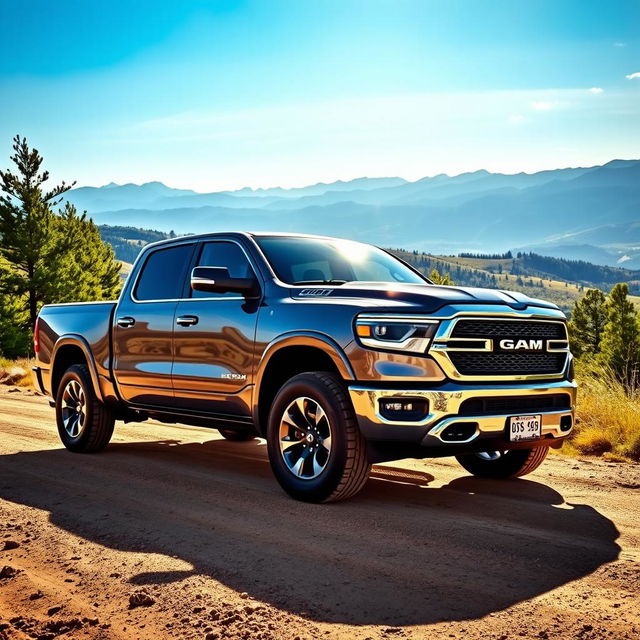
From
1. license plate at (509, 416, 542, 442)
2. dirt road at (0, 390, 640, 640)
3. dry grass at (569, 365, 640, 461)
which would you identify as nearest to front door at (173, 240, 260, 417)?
dirt road at (0, 390, 640, 640)

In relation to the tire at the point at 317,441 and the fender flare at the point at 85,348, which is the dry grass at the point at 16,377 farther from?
the tire at the point at 317,441

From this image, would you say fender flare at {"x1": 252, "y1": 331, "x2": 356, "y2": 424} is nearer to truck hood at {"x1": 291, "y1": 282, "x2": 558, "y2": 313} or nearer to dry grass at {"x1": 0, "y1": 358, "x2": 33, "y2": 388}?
truck hood at {"x1": 291, "y1": 282, "x2": 558, "y2": 313}

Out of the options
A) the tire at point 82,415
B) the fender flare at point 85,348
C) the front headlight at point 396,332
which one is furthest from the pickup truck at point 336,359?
the tire at point 82,415

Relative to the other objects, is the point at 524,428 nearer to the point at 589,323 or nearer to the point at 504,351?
the point at 504,351

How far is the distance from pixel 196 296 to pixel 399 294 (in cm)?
217

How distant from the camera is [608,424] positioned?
9.10m

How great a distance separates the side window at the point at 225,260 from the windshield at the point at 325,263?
21 centimetres

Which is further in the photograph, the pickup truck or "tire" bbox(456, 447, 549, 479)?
"tire" bbox(456, 447, 549, 479)

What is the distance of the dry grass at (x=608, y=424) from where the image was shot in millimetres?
8312

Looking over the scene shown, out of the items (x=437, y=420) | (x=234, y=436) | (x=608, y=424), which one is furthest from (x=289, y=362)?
(x=608, y=424)

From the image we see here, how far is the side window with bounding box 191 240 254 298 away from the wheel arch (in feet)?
2.63

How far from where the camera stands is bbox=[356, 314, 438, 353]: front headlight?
5.02 meters

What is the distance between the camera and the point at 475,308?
17.0 ft

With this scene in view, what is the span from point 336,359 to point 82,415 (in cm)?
396
